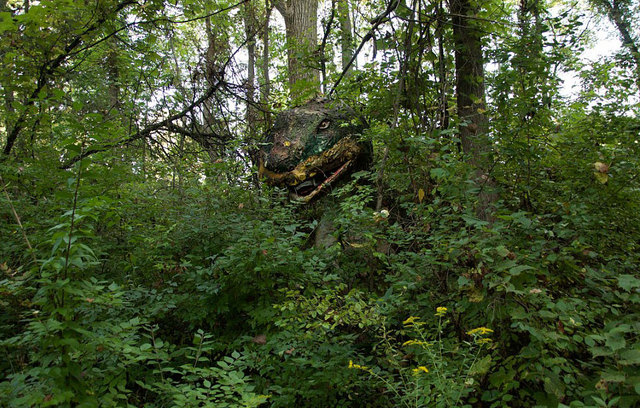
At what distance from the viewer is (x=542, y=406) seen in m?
1.60

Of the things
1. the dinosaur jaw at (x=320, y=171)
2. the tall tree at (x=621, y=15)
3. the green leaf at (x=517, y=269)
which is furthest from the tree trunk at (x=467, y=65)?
the tall tree at (x=621, y=15)

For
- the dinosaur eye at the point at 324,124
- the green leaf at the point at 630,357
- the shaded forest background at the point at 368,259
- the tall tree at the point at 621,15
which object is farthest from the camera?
the tall tree at the point at 621,15

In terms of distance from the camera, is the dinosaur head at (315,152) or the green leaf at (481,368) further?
the dinosaur head at (315,152)

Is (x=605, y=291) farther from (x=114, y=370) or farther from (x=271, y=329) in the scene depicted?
(x=114, y=370)

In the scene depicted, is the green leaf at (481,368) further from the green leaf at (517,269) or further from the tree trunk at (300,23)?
the tree trunk at (300,23)

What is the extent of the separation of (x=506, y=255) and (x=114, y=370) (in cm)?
227

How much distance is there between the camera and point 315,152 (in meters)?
4.74

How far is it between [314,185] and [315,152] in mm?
462

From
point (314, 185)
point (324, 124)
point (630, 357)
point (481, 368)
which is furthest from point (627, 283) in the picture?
point (324, 124)

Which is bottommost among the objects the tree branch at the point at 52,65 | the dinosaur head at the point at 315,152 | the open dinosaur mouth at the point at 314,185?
the open dinosaur mouth at the point at 314,185

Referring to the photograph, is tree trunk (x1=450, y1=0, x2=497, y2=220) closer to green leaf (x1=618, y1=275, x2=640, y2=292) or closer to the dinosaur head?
the dinosaur head

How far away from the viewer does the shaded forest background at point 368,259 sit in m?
1.75

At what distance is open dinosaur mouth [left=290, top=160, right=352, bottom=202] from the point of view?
467 centimetres

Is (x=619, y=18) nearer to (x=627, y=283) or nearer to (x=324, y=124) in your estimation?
(x=324, y=124)
